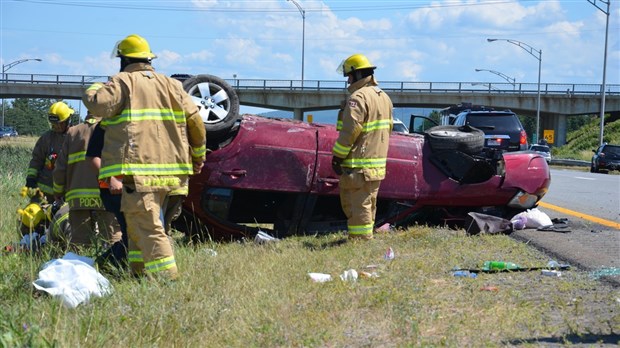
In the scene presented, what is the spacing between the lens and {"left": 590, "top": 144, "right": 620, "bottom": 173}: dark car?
35812 millimetres

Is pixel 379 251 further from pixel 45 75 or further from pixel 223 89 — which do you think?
pixel 45 75

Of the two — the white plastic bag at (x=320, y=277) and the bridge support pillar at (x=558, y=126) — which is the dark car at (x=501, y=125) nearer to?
the white plastic bag at (x=320, y=277)

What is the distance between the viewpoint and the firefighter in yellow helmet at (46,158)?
27.9ft

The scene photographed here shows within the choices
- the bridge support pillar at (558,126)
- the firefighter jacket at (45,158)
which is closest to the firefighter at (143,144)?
the firefighter jacket at (45,158)

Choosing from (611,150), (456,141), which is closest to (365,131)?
(456,141)

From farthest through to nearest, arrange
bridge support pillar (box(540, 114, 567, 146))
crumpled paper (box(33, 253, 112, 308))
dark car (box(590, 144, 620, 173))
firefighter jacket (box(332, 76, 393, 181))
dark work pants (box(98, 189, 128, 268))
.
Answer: bridge support pillar (box(540, 114, 567, 146)), dark car (box(590, 144, 620, 173)), firefighter jacket (box(332, 76, 393, 181)), dark work pants (box(98, 189, 128, 268)), crumpled paper (box(33, 253, 112, 308))

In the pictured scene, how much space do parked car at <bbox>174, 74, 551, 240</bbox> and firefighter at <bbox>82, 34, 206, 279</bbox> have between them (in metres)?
2.03

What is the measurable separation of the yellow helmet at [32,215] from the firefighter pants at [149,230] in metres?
2.58

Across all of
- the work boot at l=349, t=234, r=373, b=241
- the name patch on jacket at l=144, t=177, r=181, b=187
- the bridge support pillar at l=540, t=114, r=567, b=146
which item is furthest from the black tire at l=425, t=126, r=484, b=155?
the bridge support pillar at l=540, t=114, r=567, b=146

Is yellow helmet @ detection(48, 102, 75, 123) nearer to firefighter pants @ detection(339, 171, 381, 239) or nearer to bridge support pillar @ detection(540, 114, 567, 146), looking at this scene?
firefighter pants @ detection(339, 171, 381, 239)

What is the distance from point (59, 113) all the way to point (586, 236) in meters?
5.24

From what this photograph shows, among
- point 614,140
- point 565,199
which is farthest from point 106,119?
point 614,140

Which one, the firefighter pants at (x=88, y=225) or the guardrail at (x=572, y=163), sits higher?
the firefighter pants at (x=88, y=225)

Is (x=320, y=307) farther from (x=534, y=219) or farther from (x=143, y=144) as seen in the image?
(x=534, y=219)
